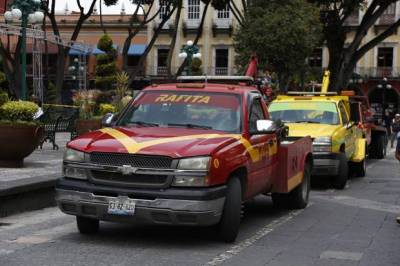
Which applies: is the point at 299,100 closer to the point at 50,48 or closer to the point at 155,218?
the point at 155,218

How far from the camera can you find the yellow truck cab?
13266mm

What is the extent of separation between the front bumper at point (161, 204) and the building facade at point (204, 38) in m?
55.2

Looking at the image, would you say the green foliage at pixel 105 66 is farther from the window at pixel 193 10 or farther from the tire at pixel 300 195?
the tire at pixel 300 195

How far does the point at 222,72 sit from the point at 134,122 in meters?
54.0

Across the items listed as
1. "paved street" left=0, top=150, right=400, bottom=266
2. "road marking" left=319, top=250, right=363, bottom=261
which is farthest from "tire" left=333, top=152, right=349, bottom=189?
"road marking" left=319, top=250, right=363, bottom=261

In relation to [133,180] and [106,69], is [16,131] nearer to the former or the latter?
[133,180]

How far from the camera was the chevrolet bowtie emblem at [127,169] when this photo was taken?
7102 millimetres

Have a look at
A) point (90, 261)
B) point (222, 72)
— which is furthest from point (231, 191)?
point (222, 72)

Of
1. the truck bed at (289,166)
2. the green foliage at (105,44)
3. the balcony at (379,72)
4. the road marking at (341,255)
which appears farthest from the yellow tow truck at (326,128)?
the balcony at (379,72)

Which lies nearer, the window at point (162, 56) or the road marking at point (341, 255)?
the road marking at point (341, 255)

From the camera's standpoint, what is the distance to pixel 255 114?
8.89m

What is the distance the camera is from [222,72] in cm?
6216

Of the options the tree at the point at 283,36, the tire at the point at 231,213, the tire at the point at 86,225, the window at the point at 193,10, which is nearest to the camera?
the tire at the point at 231,213

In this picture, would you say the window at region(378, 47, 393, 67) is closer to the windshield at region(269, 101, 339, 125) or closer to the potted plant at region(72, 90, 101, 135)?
the potted plant at region(72, 90, 101, 135)
